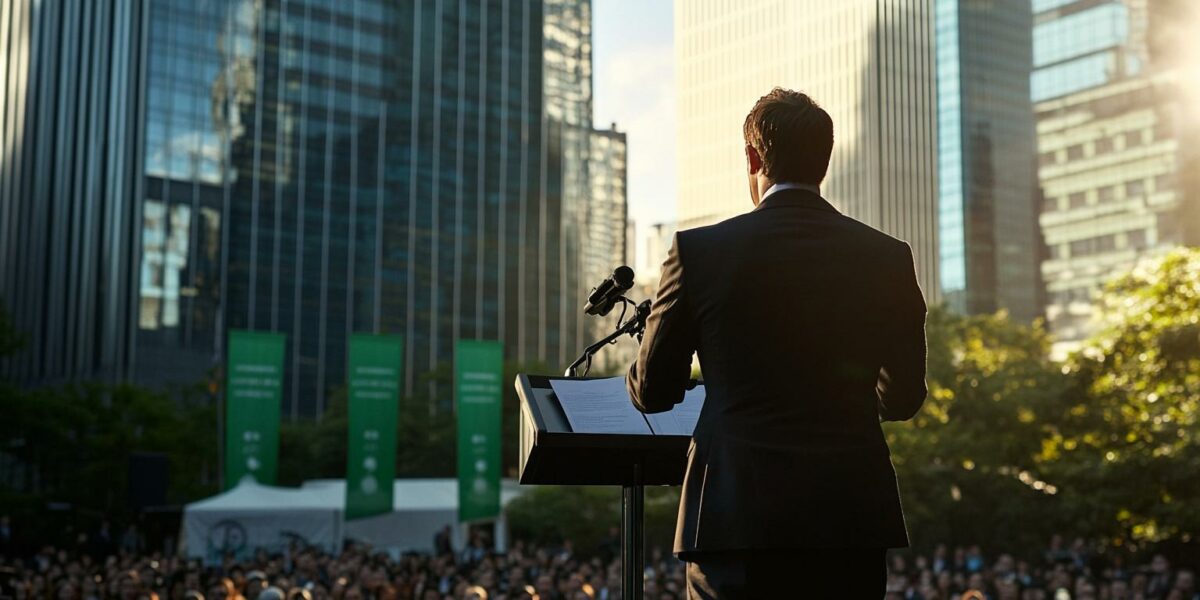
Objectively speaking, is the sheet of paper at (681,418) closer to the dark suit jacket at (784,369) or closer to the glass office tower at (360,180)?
the dark suit jacket at (784,369)

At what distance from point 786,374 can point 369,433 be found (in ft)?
79.3

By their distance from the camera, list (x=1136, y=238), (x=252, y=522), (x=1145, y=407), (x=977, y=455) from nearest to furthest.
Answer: (x=1145, y=407)
(x=252, y=522)
(x=977, y=455)
(x=1136, y=238)

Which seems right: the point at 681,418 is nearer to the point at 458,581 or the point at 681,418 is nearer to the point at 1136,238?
the point at 458,581

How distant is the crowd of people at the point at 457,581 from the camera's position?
16.1 meters

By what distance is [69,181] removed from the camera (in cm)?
8969

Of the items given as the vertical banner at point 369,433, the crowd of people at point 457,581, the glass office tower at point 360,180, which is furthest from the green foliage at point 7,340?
the glass office tower at point 360,180

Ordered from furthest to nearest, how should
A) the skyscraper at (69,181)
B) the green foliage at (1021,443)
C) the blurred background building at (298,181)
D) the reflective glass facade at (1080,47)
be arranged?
the reflective glass facade at (1080,47) < the blurred background building at (298,181) < the skyscraper at (69,181) < the green foliage at (1021,443)

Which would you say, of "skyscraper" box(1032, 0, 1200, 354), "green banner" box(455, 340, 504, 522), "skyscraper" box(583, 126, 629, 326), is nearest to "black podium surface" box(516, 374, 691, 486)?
"green banner" box(455, 340, 504, 522)

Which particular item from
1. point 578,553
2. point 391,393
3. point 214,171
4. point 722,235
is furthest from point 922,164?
point 214,171

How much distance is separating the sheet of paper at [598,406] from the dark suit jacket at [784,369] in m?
0.56

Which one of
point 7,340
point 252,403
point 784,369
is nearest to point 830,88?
point 252,403

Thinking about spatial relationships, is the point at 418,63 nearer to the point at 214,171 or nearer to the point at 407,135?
the point at 407,135

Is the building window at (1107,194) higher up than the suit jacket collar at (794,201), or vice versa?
the building window at (1107,194)

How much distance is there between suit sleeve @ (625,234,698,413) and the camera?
9.53ft
